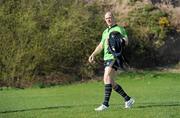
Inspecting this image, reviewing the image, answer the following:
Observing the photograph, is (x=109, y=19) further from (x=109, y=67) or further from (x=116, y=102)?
(x=116, y=102)

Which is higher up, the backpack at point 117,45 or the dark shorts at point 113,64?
the backpack at point 117,45

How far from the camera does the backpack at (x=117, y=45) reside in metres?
12.5

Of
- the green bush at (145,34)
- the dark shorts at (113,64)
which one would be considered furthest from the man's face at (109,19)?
the green bush at (145,34)

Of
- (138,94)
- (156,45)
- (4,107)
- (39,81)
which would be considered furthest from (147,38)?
(4,107)

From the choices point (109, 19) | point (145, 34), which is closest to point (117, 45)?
point (109, 19)

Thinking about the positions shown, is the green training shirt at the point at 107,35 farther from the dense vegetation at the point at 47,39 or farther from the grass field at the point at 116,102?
the dense vegetation at the point at 47,39

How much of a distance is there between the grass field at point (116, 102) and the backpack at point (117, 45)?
1.08m

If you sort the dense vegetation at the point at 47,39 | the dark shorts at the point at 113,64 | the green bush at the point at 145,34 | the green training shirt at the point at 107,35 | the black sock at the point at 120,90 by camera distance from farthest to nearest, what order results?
the green bush at the point at 145,34, the dense vegetation at the point at 47,39, the black sock at the point at 120,90, the green training shirt at the point at 107,35, the dark shorts at the point at 113,64

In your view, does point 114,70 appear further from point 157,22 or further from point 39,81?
point 157,22

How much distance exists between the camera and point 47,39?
83.2 ft

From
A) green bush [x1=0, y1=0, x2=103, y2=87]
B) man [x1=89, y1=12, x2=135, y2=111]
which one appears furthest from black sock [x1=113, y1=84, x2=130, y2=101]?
green bush [x1=0, y1=0, x2=103, y2=87]

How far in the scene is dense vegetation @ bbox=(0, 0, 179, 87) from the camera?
2495 cm

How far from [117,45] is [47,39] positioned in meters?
13.0

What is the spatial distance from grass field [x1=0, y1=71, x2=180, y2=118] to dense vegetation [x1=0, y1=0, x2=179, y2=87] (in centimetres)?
151
